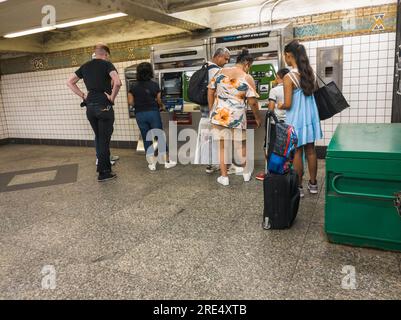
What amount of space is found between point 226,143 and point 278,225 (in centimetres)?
145

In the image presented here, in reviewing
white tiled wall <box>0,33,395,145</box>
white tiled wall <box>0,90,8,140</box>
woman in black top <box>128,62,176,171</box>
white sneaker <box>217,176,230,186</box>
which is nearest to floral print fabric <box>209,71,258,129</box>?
white sneaker <box>217,176,230,186</box>

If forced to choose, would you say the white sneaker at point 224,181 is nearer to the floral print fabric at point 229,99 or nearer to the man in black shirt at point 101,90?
the floral print fabric at point 229,99

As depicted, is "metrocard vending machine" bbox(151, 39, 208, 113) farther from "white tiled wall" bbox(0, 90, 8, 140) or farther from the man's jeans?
"white tiled wall" bbox(0, 90, 8, 140)

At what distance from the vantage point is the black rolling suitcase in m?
2.46

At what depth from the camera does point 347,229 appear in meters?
2.20

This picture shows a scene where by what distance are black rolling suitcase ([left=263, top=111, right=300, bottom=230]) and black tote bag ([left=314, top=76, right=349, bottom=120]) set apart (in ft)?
2.54

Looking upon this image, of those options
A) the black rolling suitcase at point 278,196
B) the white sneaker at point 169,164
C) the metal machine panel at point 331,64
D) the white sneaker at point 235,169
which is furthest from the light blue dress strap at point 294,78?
the white sneaker at point 169,164

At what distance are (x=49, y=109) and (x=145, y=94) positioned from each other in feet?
13.4

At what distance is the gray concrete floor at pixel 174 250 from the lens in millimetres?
1888

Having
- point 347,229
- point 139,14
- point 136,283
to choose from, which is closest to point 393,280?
point 347,229

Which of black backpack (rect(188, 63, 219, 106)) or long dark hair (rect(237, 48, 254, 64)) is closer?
long dark hair (rect(237, 48, 254, 64))

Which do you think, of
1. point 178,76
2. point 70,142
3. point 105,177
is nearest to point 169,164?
point 105,177

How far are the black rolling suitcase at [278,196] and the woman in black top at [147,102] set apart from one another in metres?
2.24
